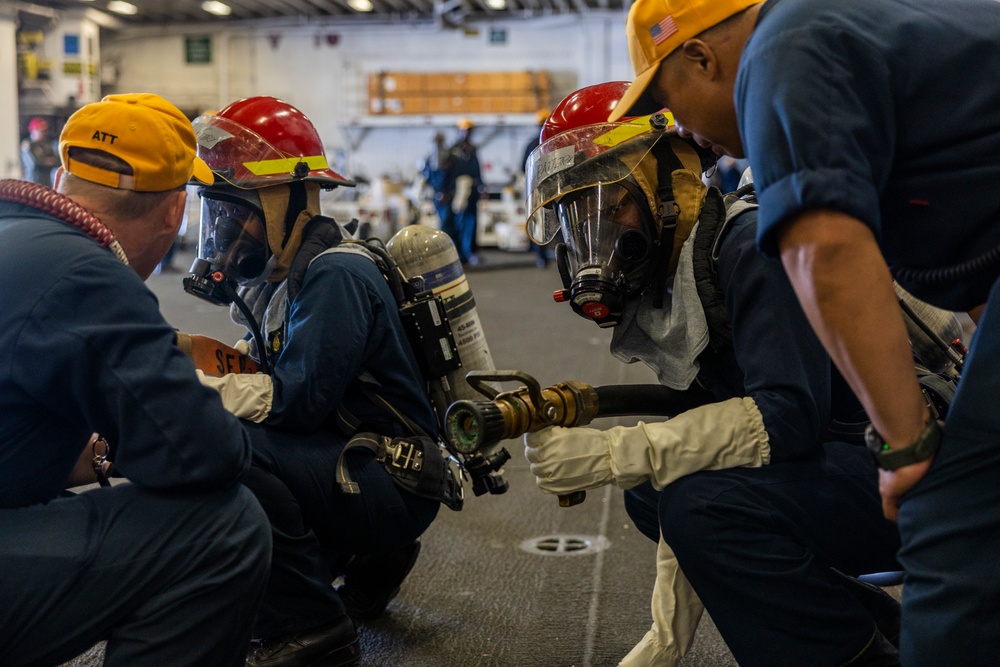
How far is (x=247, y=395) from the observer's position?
2.62 m

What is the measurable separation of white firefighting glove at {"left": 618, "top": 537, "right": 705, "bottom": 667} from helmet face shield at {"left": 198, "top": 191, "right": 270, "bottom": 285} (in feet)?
4.78

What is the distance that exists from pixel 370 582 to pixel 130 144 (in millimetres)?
1556

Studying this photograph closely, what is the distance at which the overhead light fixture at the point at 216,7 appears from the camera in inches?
829

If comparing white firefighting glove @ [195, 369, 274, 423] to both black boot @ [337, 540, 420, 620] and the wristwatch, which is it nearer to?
black boot @ [337, 540, 420, 620]

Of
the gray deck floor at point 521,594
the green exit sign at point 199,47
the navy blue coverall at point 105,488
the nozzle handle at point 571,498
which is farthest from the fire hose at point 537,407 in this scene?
the green exit sign at point 199,47

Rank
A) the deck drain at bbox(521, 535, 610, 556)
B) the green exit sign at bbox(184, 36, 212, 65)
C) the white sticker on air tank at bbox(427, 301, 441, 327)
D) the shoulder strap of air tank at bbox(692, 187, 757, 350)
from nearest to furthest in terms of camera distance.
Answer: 1. the shoulder strap of air tank at bbox(692, 187, 757, 350)
2. the white sticker on air tank at bbox(427, 301, 441, 327)
3. the deck drain at bbox(521, 535, 610, 556)
4. the green exit sign at bbox(184, 36, 212, 65)

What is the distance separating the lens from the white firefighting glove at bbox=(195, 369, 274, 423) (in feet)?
8.56

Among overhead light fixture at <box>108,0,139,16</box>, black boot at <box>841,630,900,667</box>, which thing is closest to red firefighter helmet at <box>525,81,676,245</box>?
black boot at <box>841,630,900,667</box>

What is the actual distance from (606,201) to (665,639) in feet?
3.38

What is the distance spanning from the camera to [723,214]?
235cm

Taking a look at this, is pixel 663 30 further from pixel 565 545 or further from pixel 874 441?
pixel 565 545

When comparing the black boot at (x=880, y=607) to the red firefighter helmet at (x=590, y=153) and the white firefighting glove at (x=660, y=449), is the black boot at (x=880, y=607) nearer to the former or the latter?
the white firefighting glove at (x=660, y=449)

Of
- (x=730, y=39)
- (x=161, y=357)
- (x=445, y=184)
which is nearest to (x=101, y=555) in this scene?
(x=161, y=357)

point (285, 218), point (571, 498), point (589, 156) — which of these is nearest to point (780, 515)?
point (571, 498)
